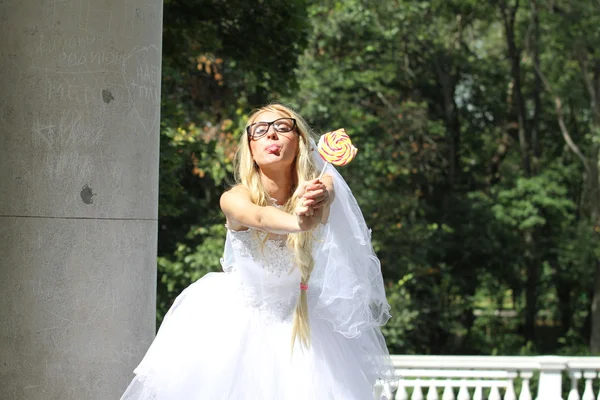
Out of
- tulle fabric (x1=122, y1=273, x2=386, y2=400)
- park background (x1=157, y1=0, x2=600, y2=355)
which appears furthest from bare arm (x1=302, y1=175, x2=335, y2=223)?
park background (x1=157, y1=0, x2=600, y2=355)

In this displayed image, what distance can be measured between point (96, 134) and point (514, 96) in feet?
60.8

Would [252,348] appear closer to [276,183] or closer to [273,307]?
[273,307]

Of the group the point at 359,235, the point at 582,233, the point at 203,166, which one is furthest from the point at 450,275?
the point at 359,235

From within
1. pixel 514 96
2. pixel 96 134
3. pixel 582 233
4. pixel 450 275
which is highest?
pixel 514 96

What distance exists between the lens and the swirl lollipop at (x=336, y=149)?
3.01 metres

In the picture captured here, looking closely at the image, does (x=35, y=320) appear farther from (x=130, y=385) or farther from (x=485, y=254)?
(x=485, y=254)

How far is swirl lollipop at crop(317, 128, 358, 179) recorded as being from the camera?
3010mm

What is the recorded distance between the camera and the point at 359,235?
344 centimetres

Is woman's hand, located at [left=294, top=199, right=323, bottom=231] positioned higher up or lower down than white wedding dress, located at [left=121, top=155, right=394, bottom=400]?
higher up

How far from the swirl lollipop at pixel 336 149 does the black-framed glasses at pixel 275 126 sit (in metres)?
0.35

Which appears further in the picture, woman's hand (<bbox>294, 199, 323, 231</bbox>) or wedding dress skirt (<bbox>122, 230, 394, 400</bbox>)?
wedding dress skirt (<bbox>122, 230, 394, 400</bbox>)

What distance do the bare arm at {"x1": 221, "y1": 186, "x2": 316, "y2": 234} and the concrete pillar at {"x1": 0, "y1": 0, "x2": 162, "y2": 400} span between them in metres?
0.40

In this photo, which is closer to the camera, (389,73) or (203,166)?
(203,166)

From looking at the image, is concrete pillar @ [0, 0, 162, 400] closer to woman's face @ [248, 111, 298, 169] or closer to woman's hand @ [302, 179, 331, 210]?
woman's face @ [248, 111, 298, 169]
